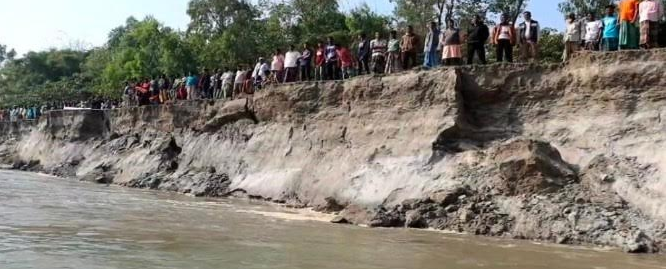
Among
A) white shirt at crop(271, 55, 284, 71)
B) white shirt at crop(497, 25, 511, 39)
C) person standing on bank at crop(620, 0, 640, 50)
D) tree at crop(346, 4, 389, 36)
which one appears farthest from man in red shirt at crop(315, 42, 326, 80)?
tree at crop(346, 4, 389, 36)

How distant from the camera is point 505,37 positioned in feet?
50.0

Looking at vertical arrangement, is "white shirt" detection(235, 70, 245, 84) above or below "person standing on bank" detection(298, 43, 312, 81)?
below

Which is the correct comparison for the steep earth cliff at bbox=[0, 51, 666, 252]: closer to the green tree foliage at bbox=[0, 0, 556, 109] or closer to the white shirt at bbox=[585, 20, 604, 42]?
the white shirt at bbox=[585, 20, 604, 42]

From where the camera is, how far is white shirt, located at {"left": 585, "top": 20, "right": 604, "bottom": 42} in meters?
14.4

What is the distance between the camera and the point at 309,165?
17391 millimetres

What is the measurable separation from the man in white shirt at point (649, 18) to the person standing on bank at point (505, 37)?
103 inches

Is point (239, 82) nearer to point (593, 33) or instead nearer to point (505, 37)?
point (505, 37)

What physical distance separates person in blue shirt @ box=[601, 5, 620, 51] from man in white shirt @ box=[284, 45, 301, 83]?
326 inches

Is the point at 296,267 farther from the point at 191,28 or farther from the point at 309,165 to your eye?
the point at 191,28

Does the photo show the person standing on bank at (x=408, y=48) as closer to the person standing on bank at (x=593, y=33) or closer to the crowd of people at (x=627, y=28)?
the crowd of people at (x=627, y=28)

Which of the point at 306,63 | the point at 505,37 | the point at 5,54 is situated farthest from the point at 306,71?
the point at 5,54

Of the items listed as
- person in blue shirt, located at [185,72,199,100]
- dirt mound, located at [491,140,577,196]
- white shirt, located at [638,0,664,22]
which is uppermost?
white shirt, located at [638,0,664,22]

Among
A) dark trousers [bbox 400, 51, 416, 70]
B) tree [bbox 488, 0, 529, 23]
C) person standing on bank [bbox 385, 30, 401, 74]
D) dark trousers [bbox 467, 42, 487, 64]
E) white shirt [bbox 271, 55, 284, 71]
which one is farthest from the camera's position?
tree [bbox 488, 0, 529, 23]

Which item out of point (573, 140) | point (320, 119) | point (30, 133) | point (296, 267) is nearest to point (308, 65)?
point (320, 119)
